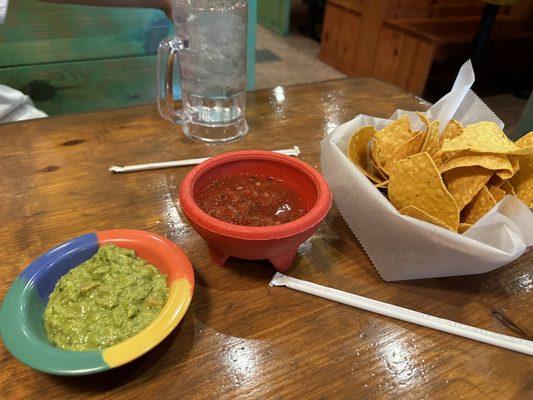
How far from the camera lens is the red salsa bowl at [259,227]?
1.97ft

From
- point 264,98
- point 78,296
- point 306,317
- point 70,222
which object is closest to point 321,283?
point 306,317

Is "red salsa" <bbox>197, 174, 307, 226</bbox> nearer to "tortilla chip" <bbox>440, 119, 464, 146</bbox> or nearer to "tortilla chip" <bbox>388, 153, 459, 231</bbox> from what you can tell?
"tortilla chip" <bbox>388, 153, 459, 231</bbox>

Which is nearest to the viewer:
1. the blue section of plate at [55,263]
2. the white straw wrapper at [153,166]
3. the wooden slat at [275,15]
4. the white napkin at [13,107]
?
the blue section of plate at [55,263]

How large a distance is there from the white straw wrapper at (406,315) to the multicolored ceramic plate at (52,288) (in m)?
0.17

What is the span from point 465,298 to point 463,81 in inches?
18.4

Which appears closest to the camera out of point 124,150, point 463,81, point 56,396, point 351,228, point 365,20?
point 56,396

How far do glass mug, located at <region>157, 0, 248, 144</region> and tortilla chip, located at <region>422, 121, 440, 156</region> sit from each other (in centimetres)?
47

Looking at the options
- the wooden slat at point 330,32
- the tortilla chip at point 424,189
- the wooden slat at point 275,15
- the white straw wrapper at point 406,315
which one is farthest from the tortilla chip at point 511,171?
the wooden slat at point 275,15

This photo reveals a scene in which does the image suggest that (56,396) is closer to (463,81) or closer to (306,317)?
(306,317)

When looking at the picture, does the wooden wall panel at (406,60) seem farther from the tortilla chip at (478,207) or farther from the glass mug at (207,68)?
the tortilla chip at (478,207)

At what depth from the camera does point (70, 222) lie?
783mm

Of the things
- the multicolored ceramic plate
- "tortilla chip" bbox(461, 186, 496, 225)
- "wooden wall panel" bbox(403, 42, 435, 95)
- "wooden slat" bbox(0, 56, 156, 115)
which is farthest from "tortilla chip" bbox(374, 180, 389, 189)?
"wooden wall panel" bbox(403, 42, 435, 95)

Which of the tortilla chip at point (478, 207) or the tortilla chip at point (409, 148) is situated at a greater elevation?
the tortilla chip at point (409, 148)

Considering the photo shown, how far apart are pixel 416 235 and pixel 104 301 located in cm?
46
